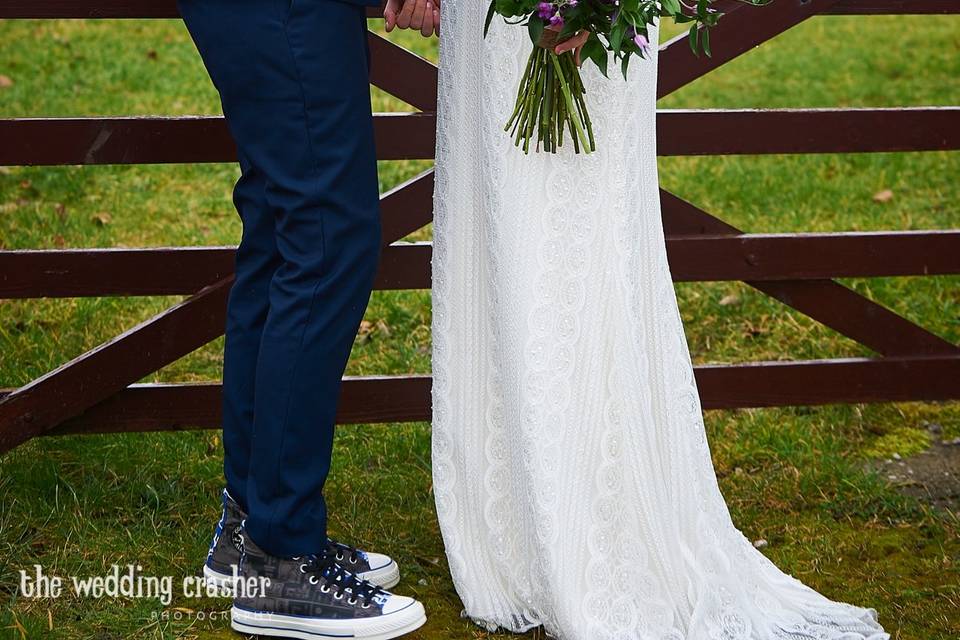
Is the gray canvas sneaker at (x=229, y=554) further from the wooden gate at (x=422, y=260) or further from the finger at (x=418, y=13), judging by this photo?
the finger at (x=418, y=13)

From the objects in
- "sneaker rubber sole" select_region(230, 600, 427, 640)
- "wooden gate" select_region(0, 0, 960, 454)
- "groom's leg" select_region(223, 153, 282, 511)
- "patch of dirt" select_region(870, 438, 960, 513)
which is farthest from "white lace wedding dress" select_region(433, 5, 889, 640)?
"patch of dirt" select_region(870, 438, 960, 513)

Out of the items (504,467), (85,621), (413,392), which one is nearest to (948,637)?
(504,467)

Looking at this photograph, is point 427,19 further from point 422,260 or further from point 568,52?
point 422,260

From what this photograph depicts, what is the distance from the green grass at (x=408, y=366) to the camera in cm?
293

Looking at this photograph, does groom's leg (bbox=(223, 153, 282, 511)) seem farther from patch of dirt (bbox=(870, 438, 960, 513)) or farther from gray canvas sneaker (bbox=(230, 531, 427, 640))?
patch of dirt (bbox=(870, 438, 960, 513))

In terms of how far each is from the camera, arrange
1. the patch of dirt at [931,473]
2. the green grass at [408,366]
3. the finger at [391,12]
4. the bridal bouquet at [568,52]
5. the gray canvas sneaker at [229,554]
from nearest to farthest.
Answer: the bridal bouquet at [568,52]
the finger at [391,12]
the gray canvas sneaker at [229,554]
the green grass at [408,366]
the patch of dirt at [931,473]

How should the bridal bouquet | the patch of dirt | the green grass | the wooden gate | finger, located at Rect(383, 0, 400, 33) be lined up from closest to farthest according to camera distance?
the bridal bouquet < finger, located at Rect(383, 0, 400, 33) < the green grass < the wooden gate < the patch of dirt

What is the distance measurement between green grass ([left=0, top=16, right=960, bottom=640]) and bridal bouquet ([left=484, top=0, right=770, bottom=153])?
114cm

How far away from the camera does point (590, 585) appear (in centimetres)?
259

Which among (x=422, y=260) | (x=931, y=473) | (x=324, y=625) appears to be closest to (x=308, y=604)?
(x=324, y=625)

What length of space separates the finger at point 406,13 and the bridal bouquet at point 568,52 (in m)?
0.21

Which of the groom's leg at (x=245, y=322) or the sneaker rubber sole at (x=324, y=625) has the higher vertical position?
the groom's leg at (x=245, y=322)

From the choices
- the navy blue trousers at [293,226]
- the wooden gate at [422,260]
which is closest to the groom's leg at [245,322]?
the navy blue trousers at [293,226]

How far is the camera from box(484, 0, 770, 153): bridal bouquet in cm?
221
